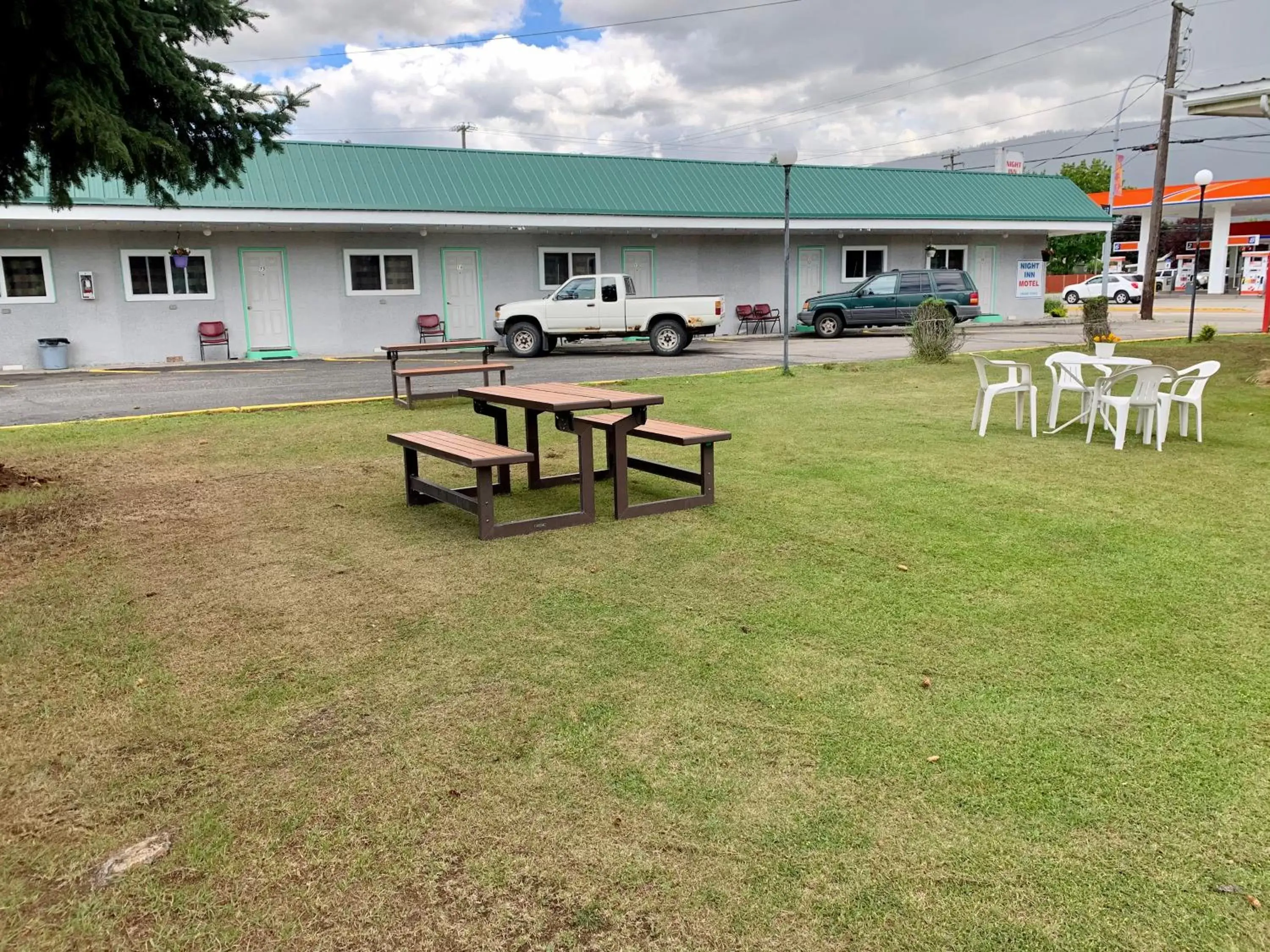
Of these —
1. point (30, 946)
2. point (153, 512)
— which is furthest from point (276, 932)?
point (153, 512)

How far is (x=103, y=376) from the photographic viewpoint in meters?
17.8

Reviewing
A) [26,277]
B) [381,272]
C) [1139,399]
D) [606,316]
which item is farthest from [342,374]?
[1139,399]

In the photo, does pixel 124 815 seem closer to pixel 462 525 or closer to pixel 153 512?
pixel 462 525

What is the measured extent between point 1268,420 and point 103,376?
18.4 m

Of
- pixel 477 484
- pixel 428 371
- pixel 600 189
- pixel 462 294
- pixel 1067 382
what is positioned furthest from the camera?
pixel 600 189

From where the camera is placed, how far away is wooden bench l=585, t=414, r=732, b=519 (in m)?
6.39

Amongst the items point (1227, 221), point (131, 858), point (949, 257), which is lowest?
point (131, 858)

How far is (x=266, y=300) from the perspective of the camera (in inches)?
862

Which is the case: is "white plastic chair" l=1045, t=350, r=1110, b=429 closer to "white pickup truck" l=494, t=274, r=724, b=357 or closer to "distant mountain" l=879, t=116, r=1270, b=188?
"white pickup truck" l=494, t=274, r=724, b=357

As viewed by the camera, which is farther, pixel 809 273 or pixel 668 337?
pixel 809 273

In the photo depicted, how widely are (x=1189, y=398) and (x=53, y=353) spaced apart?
20289 millimetres

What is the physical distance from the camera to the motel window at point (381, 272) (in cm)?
2275

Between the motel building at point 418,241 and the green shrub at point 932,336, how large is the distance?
929 cm

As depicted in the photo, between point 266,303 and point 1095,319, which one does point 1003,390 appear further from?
point 266,303
